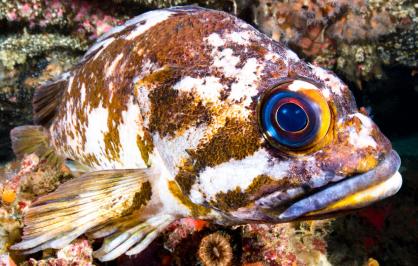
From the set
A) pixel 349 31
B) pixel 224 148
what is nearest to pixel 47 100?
pixel 224 148

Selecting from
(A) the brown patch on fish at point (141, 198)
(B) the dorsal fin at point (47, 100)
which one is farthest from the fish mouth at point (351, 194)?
(B) the dorsal fin at point (47, 100)

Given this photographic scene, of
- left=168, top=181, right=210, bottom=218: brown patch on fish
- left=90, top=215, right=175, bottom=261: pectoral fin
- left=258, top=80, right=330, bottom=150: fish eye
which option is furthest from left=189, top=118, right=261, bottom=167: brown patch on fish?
left=90, top=215, right=175, bottom=261: pectoral fin

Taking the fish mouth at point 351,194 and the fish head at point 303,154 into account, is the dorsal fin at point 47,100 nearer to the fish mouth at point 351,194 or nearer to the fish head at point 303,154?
the fish head at point 303,154

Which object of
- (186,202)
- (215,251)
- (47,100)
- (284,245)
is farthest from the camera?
(47,100)

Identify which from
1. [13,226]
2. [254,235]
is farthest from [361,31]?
[13,226]

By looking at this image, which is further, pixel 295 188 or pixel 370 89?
pixel 370 89

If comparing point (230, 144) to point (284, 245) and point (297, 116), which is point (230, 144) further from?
point (284, 245)

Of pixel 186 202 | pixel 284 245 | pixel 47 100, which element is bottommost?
pixel 284 245

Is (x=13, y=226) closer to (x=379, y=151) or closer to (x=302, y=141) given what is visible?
A: (x=302, y=141)
